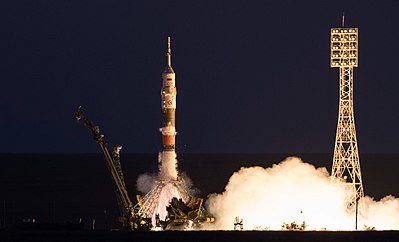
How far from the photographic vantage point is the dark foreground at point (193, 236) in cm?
7425

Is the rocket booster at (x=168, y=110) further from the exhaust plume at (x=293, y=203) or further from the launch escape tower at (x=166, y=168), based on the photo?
the exhaust plume at (x=293, y=203)

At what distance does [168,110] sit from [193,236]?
28.3m

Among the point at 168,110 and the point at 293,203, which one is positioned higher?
the point at 168,110

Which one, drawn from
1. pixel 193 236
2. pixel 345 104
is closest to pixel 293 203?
pixel 345 104

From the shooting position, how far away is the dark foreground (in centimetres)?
7425

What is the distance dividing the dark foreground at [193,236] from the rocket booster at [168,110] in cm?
2551

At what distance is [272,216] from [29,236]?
2993cm

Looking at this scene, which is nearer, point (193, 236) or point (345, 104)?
point (193, 236)

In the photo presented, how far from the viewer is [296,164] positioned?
10562 cm

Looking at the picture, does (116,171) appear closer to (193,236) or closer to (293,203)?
(293,203)

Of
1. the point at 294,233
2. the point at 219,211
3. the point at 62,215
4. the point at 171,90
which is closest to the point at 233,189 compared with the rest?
the point at 219,211

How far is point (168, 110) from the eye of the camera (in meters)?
103

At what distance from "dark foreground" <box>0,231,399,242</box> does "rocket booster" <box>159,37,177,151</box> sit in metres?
25.5

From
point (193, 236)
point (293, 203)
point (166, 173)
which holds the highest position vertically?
point (166, 173)
